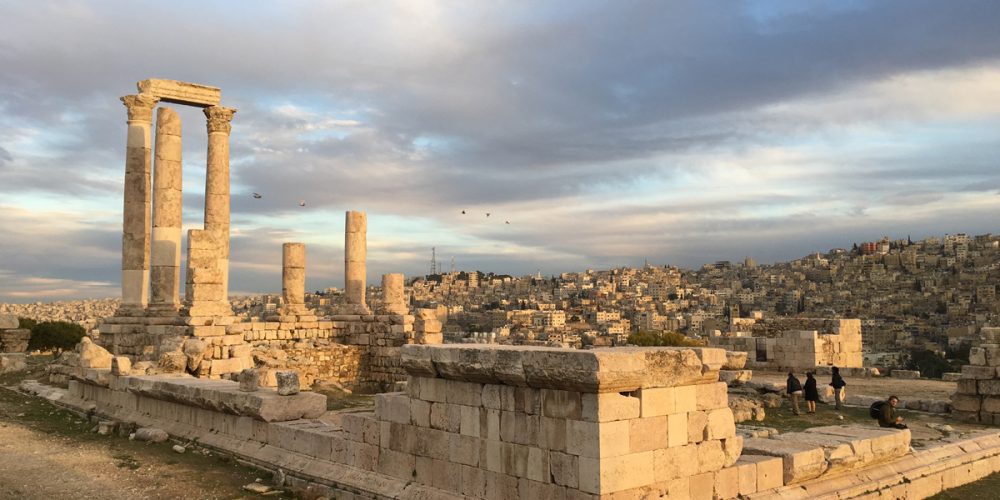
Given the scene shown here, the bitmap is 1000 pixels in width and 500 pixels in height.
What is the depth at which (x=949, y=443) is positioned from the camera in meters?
10.1

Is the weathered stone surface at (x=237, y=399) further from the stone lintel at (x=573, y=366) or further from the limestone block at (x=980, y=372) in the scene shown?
the limestone block at (x=980, y=372)

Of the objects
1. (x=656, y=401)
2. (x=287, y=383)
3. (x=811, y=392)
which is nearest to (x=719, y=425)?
(x=656, y=401)

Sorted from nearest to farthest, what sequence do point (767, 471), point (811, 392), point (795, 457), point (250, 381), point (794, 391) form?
1. point (767, 471)
2. point (795, 457)
3. point (250, 381)
4. point (811, 392)
5. point (794, 391)

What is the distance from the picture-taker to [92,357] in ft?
52.0

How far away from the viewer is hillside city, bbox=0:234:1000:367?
69312mm

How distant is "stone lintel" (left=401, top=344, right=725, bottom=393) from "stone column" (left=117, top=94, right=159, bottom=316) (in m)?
16.9

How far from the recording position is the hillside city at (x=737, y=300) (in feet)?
227

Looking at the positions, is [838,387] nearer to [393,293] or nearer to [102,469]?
[102,469]

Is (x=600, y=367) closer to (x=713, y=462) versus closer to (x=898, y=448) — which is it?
(x=713, y=462)

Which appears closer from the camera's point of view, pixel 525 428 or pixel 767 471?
pixel 525 428

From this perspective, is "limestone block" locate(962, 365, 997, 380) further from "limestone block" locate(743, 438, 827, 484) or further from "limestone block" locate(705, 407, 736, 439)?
"limestone block" locate(705, 407, 736, 439)

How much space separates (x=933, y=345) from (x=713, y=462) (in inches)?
2459

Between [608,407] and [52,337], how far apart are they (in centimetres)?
3840

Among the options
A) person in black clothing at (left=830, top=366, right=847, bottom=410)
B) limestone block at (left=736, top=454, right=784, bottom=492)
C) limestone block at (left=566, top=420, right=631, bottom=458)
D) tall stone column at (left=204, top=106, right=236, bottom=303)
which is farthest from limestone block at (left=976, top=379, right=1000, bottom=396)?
tall stone column at (left=204, top=106, right=236, bottom=303)
